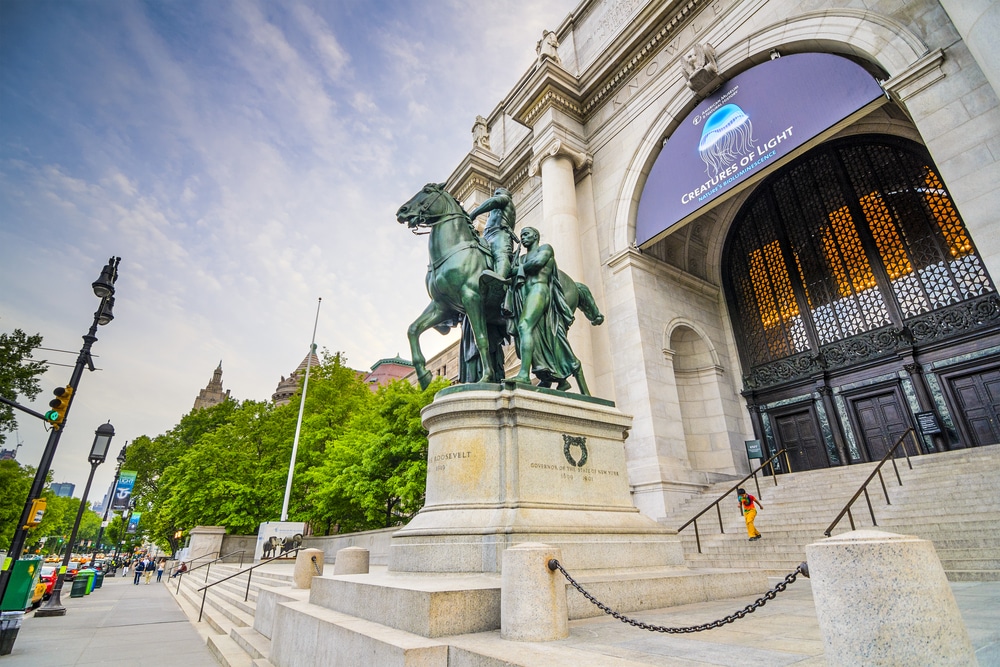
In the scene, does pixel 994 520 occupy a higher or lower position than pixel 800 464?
lower

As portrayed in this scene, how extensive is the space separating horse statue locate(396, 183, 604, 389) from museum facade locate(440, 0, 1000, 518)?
7731 mm

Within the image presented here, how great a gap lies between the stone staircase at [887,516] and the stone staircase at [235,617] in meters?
7.50

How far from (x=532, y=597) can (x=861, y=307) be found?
15872 millimetres

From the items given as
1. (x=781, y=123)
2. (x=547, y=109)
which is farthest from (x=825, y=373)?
(x=547, y=109)

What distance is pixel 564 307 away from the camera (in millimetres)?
7730

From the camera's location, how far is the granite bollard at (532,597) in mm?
3521

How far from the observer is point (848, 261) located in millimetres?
15680

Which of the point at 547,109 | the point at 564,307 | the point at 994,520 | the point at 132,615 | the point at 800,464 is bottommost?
the point at 132,615

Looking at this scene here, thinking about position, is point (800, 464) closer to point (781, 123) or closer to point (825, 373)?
point (825, 373)

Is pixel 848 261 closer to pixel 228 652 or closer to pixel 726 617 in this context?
pixel 726 617

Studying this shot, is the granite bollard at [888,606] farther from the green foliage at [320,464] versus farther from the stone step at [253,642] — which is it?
the green foliage at [320,464]

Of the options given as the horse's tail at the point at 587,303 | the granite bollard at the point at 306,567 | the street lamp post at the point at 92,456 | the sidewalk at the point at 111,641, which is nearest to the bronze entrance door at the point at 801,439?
the horse's tail at the point at 587,303

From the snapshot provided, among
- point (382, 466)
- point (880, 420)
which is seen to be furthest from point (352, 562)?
point (880, 420)

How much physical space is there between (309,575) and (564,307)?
6.05 m
